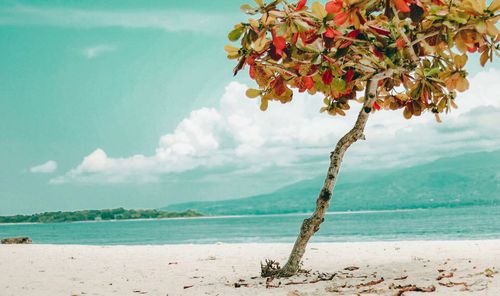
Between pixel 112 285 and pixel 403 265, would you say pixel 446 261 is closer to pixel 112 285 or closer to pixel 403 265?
pixel 403 265

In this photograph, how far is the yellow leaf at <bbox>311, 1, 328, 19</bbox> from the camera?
5.19 meters

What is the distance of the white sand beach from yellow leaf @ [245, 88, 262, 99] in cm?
233

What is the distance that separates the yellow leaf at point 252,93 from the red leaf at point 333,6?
6.51 feet

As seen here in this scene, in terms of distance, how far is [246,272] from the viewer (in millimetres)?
8594

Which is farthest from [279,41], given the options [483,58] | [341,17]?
[483,58]

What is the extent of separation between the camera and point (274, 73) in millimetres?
6727

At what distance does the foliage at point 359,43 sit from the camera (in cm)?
516

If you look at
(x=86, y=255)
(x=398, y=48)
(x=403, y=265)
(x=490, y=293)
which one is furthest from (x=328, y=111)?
(x=86, y=255)

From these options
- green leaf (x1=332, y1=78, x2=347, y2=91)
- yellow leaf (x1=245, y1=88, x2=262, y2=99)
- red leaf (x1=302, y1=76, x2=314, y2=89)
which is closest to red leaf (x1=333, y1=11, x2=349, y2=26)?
green leaf (x1=332, y1=78, x2=347, y2=91)

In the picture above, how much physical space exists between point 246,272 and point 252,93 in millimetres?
3078

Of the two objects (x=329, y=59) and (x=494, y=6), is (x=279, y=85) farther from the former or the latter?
(x=494, y=6)

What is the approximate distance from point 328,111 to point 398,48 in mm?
2061

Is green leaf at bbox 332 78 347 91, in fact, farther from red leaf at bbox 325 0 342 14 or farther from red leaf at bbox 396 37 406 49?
red leaf at bbox 325 0 342 14

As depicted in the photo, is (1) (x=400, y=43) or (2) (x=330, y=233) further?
(2) (x=330, y=233)
